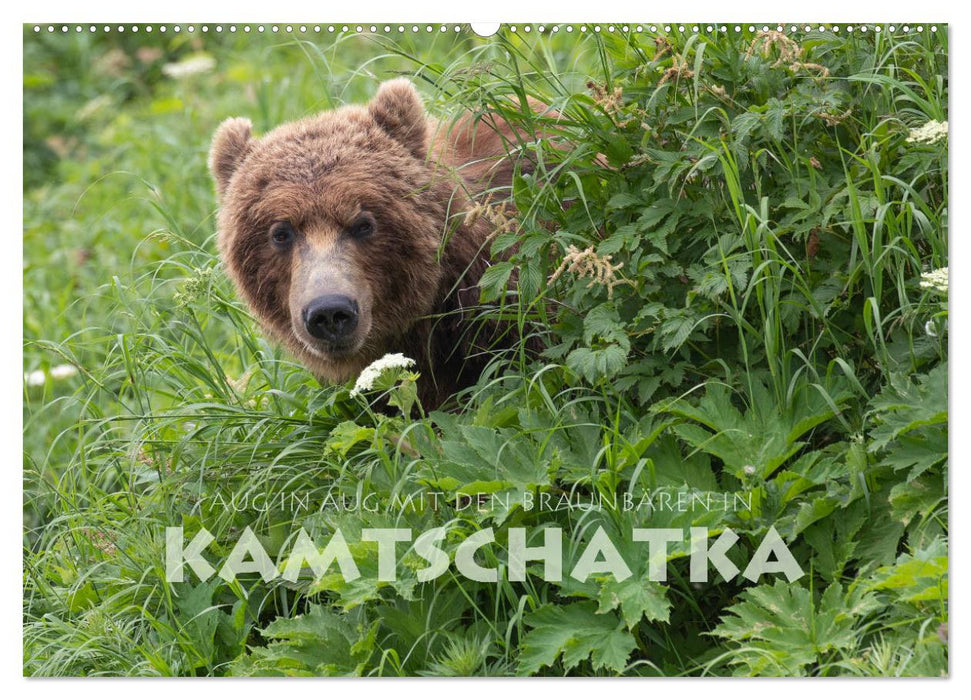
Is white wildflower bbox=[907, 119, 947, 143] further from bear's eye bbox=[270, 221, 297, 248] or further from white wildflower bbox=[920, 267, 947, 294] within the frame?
bear's eye bbox=[270, 221, 297, 248]

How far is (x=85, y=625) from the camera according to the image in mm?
3752

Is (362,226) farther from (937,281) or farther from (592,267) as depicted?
(937,281)

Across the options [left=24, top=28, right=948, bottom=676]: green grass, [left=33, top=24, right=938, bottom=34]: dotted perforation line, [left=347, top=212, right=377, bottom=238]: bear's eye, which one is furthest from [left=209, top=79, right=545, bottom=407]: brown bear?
[left=33, top=24, right=938, bottom=34]: dotted perforation line

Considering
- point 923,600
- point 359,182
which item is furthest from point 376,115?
point 923,600

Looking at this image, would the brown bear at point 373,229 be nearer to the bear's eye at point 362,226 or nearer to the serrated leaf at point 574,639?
the bear's eye at point 362,226

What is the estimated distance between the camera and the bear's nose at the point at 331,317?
3889mm

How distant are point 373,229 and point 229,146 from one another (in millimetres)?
731

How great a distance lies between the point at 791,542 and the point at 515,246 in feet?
4.57

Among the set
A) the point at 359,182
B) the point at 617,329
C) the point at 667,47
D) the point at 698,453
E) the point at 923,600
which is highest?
the point at 667,47

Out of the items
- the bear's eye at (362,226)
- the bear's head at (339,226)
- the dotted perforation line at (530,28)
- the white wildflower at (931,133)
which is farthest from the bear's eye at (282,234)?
the white wildflower at (931,133)

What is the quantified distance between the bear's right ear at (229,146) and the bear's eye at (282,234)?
42 centimetres

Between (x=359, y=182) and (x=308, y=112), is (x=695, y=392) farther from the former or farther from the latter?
(x=308, y=112)

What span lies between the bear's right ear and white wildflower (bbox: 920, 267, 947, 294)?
242cm

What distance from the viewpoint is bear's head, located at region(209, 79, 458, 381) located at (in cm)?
402
